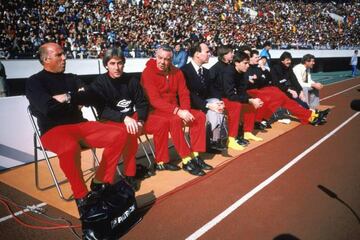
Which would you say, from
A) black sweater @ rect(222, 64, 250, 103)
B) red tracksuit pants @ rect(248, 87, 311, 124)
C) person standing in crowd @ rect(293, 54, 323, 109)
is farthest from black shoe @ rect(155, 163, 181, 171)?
person standing in crowd @ rect(293, 54, 323, 109)

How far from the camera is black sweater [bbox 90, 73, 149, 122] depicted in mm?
4395

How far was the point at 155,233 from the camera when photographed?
130 inches

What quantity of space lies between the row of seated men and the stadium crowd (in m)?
8.41

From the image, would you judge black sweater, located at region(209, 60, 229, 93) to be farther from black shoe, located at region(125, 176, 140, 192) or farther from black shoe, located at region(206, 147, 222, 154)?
black shoe, located at region(125, 176, 140, 192)

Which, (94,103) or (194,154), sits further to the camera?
(194,154)

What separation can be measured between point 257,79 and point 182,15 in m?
14.0

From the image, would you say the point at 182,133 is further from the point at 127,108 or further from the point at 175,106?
the point at 127,108

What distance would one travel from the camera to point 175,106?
16.8ft

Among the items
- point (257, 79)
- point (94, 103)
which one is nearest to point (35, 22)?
point (257, 79)

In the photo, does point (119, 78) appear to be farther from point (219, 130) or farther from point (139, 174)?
point (219, 130)

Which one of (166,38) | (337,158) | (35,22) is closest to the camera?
(337,158)

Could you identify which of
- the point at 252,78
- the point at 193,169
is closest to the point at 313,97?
the point at 252,78

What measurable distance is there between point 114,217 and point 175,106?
7.69 feet

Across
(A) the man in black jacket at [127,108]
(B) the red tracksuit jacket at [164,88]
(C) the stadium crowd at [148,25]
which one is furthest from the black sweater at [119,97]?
(C) the stadium crowd at [148,25]
